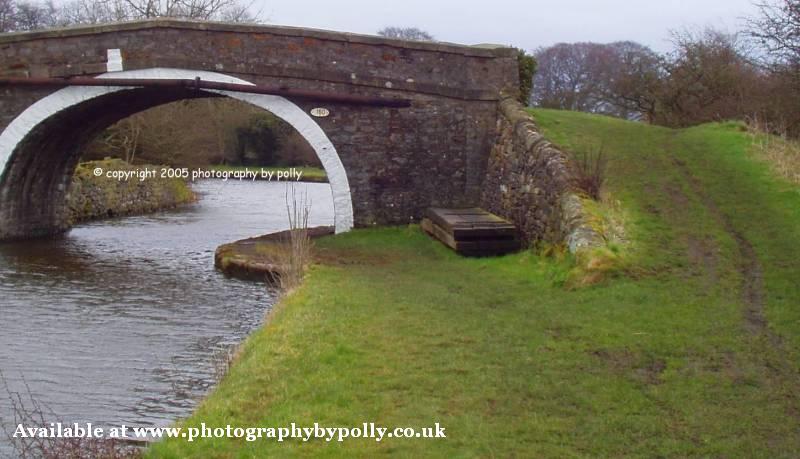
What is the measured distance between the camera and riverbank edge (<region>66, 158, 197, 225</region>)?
21266 mm

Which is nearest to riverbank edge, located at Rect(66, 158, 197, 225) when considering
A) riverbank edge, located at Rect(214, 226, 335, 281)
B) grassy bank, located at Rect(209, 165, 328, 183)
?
riverbank edge, located at Rect(214, 226, 335, 281)

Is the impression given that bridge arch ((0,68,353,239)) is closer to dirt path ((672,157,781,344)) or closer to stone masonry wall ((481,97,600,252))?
stone masonry wall ((481,97,600,252))

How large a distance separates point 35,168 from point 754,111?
12707 mm

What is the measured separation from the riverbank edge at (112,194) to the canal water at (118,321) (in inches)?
101

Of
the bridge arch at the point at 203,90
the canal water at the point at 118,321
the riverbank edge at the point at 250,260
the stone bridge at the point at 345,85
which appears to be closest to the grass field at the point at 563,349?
the canal water at the point at 118,321

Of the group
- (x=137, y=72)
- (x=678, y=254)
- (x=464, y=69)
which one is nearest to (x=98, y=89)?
(x=137, y=72)

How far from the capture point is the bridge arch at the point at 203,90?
1471 cm

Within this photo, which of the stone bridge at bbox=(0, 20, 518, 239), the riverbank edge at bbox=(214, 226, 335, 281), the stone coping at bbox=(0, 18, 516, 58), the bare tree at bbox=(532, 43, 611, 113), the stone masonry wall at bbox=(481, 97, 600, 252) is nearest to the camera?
the stone masonry wall at bbox=(481, 97, 600, 252)

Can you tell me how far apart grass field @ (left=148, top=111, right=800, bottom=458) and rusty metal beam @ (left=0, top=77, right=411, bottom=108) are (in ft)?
13.4

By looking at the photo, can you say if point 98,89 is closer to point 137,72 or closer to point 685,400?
point 137,72

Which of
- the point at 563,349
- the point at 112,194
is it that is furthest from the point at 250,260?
the point at 112,194

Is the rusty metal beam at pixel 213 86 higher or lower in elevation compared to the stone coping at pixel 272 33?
lower

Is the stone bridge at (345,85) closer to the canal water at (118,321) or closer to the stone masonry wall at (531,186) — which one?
the stone masonry wall at (531,186)

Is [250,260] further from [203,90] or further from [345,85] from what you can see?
Answer: [203,90]
